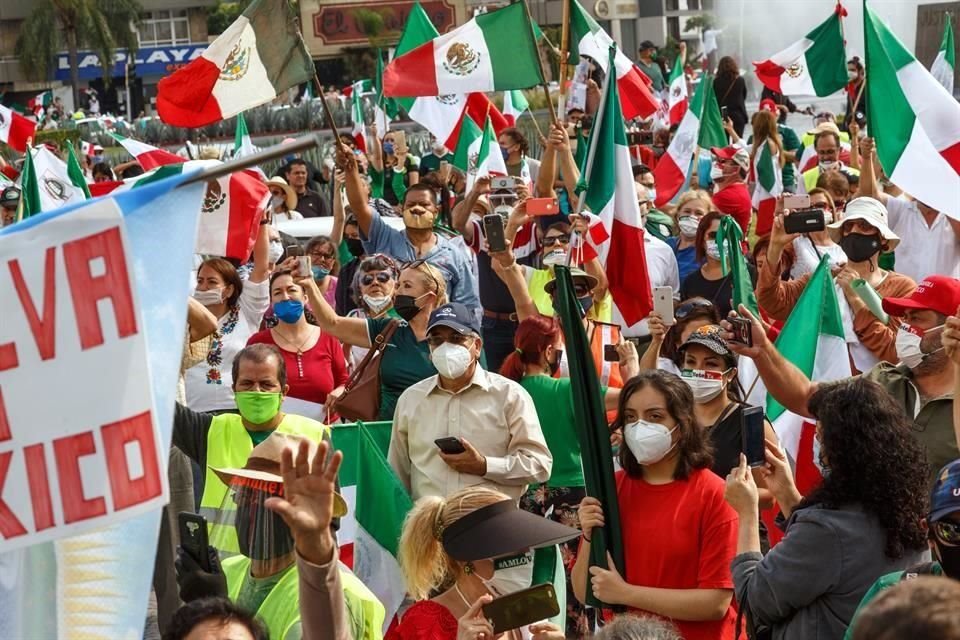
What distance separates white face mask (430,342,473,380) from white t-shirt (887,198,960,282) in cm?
333

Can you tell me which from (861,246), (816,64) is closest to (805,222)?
(861,246)

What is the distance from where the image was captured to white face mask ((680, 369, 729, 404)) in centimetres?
568

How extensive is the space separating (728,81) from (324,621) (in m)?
14.3

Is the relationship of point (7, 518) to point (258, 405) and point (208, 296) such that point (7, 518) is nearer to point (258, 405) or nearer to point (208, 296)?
point (258, 405)

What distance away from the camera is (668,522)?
4.83 meters

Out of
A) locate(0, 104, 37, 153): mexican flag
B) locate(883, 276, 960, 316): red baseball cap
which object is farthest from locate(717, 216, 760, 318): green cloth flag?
locate(0, 104, 37, 153): mexican flag

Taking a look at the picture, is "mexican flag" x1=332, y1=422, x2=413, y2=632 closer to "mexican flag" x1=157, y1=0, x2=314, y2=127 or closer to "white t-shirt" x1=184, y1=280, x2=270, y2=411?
"white t-shirt" x1=184, y1=280, x2=270, y2=411

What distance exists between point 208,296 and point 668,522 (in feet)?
11.4

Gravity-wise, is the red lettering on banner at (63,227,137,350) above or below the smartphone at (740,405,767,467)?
above

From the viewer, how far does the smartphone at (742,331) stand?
557cm

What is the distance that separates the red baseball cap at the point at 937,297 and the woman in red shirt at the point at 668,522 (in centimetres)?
122

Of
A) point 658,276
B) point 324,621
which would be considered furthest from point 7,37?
point 324,621

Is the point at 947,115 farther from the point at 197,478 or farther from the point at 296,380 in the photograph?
the point at 197,478

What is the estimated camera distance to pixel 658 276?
8781 millimetres
